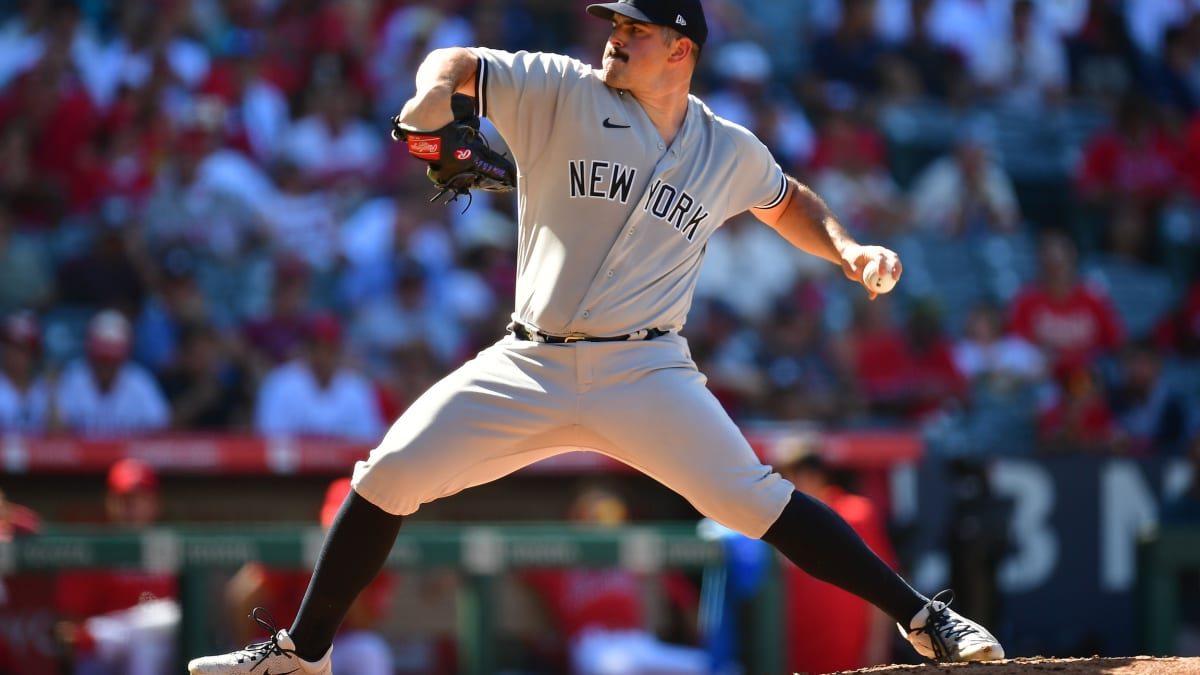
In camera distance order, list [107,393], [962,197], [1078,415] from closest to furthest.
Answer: [107,393]
[1078,415]
[962,197]

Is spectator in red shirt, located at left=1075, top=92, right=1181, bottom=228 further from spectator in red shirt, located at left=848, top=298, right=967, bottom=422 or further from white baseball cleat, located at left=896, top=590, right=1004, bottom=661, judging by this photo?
white baseball cleat, located at left=896, top=590, right=1004, bottom=661

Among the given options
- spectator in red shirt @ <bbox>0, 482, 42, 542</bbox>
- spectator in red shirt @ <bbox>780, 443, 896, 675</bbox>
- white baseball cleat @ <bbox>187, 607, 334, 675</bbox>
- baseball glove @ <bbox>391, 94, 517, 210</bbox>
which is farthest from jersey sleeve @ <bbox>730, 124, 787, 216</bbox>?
spectator in red shirt @ <bbox>0, 482, 42, 542</bbox>

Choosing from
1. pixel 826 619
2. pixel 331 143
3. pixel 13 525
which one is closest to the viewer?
pixel 13 525

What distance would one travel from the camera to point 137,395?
8227 mm

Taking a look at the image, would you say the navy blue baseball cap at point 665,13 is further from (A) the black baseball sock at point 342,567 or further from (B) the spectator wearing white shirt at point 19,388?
(B) the spectator wearing white shirt at point 19,388

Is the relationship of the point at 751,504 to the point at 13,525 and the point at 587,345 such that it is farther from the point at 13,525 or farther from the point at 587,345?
the point at 13,525

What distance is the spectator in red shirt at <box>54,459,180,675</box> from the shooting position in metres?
6.34

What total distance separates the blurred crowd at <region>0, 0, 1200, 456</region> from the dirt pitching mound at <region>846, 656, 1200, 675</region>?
171 inches

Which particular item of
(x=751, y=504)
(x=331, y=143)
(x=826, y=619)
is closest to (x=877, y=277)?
(x=751, y=504)

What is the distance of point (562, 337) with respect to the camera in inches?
156

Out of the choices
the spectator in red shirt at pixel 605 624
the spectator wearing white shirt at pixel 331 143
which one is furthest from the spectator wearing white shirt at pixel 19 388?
the spectator in red shirt at pixel 605 624

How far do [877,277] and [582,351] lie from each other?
78 cm

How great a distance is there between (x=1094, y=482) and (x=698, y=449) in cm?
564

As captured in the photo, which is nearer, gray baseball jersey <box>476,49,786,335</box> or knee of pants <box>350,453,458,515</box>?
knee of pants <box>350,453,458,515</box>
